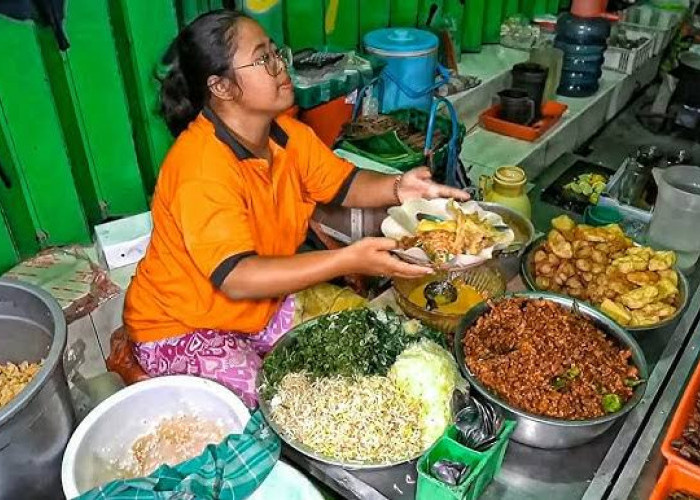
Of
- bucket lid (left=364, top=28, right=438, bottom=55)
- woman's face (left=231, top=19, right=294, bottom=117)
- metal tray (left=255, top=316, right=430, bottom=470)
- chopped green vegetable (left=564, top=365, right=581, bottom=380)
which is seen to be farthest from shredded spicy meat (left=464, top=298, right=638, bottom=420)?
bucket lid (left=364, top=28, right=438, bottom=55)

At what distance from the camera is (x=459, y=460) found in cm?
203

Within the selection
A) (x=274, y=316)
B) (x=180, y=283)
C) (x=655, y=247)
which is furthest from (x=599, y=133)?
(x=180, y=283)

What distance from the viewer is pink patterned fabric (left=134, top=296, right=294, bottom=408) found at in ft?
8.64

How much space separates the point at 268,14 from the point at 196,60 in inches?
57.9

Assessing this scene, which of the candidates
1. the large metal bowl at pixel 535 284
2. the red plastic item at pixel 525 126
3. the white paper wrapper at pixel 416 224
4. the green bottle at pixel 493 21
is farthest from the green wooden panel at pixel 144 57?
the green bottle at pixel 493 21

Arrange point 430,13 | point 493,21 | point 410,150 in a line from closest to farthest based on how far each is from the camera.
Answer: point 410,150
point 430,13
point 493,21

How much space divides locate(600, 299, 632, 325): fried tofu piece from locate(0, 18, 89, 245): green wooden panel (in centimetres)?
247

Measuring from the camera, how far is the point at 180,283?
8.52 ft

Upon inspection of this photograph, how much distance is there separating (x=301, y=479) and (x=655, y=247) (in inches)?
85.2

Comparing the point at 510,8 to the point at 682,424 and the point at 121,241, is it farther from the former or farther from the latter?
the point at 682,424

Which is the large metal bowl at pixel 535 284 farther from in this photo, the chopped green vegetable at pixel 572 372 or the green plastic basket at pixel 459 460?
the green plastic basket at pixel 459 460

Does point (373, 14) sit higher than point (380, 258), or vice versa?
point (373, 14)

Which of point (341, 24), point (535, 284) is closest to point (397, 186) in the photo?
point (535, 284)

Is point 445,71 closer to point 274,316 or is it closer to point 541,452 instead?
point 274,316
